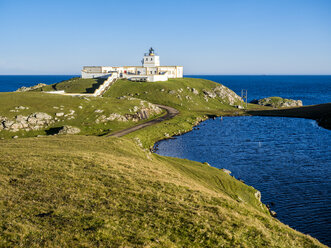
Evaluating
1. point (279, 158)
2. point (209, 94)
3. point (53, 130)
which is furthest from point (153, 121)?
point (209, 94)

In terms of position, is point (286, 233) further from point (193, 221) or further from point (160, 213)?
point (160, 213)

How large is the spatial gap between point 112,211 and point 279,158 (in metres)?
50.2

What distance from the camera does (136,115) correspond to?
315ft

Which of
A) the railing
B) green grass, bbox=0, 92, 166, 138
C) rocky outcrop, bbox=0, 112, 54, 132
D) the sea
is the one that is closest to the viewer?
the sea

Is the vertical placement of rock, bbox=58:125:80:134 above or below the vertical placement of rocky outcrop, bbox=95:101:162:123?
below

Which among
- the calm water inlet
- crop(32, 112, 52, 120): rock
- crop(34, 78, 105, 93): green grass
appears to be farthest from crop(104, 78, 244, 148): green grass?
crop(32, 112, 52, 120): rock

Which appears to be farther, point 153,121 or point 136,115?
point 136,115

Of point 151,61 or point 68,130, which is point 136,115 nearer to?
point 68,130

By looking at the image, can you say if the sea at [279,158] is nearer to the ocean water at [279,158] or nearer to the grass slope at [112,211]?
the ocean water at [279,158]

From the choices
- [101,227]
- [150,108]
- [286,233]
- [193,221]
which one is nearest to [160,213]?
[193,221]

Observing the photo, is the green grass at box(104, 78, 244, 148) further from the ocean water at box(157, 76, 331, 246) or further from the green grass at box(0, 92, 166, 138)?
the green grass at box(0, 92, 166, 138)

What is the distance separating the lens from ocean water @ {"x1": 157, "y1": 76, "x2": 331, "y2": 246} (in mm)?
38906

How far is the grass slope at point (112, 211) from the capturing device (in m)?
18.4

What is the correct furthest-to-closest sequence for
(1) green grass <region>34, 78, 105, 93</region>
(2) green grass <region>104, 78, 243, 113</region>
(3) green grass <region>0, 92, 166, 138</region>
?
(1) green grass <region>34, 78, 105, 93</region> < (2) green grass <region>104, 78, 243, 113</region> < (3) green grass <region>0, 92, 166, 138</region>
